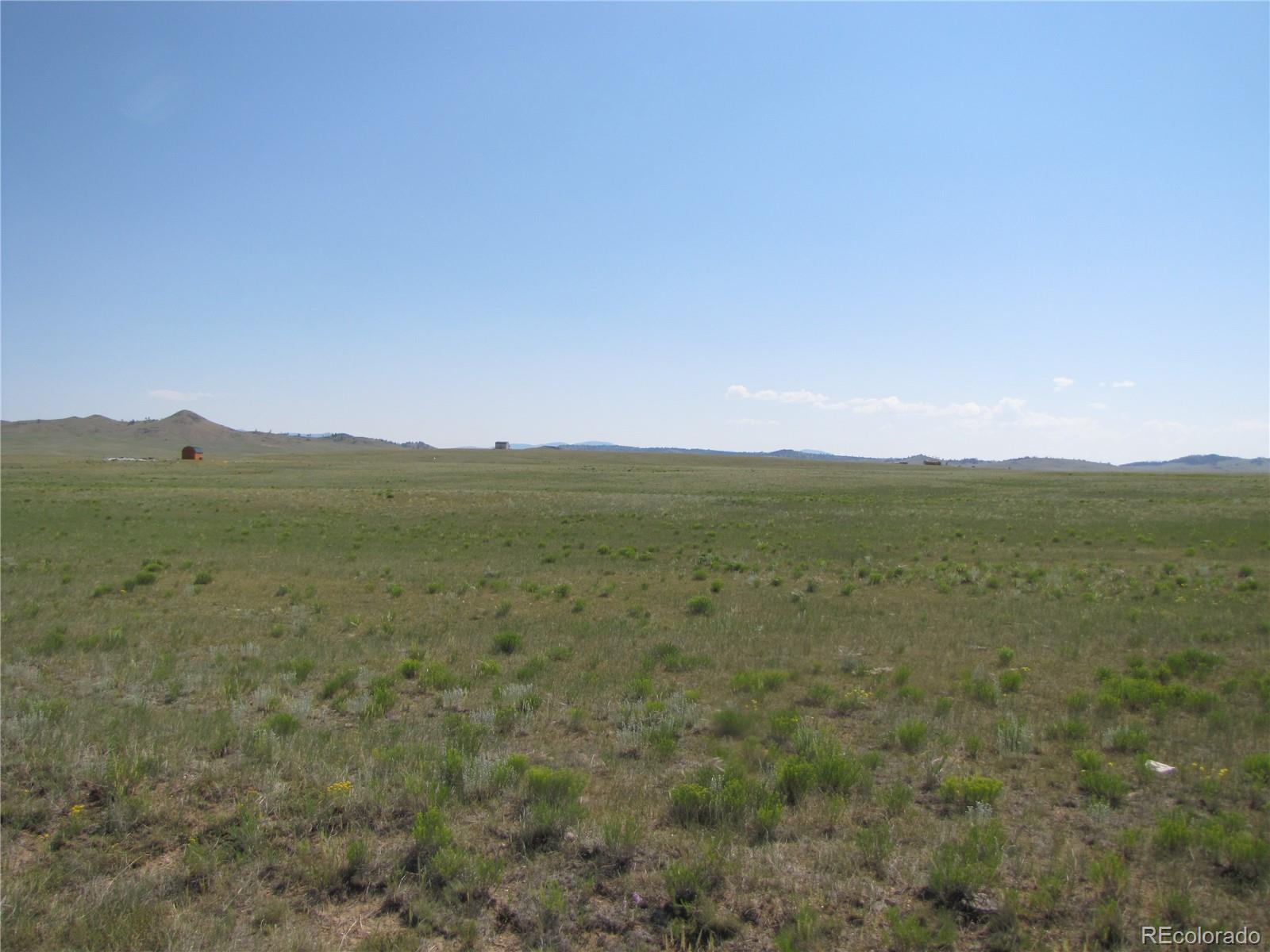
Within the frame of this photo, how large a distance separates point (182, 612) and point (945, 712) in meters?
13.4

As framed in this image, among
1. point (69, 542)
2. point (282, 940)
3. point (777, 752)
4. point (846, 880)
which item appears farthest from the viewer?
point (69, 542)

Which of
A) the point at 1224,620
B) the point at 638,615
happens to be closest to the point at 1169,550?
the point at 1224,620

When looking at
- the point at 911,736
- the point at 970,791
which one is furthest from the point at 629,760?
the point at 970,791

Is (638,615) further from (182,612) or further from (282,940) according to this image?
(282,940)

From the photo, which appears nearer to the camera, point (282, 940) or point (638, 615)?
point (282, 940)

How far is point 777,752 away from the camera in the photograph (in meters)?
7.10
